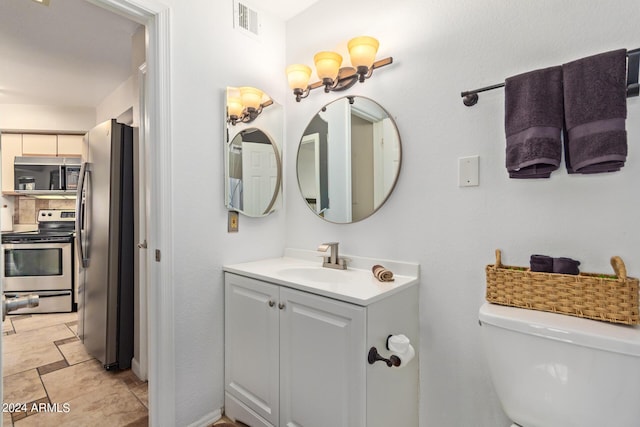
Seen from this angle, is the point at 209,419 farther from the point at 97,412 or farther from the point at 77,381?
the point at 77,381

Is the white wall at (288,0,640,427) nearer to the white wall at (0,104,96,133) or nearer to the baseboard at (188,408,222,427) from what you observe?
the baseboard at (188,408,222,427)

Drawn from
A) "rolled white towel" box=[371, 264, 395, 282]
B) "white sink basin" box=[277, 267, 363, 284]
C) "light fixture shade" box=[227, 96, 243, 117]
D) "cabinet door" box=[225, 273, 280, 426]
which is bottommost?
"cabinet door" box=[225, 273, 280, 426]

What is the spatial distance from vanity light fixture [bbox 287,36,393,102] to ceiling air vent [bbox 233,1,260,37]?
1.11 feet

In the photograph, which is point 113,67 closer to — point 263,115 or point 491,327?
point 263,115

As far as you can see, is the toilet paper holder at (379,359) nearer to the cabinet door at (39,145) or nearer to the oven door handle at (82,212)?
the oven door handle at (82,212)

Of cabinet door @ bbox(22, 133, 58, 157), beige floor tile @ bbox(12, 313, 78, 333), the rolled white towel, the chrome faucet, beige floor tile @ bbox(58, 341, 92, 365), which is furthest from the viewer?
cabinet door @ bbox(22, 133, 58, 157)

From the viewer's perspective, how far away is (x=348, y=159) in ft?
6.03

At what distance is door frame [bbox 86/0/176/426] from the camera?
1557mm

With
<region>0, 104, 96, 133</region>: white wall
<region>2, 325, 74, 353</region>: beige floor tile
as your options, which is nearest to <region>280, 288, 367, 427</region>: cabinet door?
<region>2, 325, 74, 353</region>: beige floor tile

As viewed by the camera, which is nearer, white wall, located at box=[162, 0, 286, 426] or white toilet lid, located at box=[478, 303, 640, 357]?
white toilet lid, located at box=[478, 303, 640, 357]

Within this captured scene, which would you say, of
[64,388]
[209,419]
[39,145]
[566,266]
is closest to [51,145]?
[39,145]

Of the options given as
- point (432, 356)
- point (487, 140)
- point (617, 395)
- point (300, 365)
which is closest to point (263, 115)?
point (487, 140)

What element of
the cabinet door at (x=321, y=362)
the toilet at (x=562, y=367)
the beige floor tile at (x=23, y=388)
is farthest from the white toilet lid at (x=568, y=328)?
the beige floor tile at (x=23, y=388)

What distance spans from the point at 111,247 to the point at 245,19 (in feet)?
5.64
